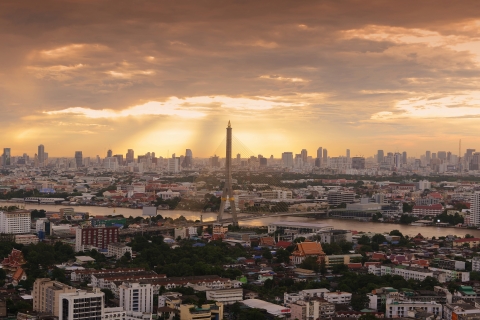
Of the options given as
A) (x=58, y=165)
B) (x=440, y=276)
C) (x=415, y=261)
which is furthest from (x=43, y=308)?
(x=58, y=165)

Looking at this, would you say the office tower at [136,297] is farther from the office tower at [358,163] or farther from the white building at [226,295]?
the office tower at [358,163]

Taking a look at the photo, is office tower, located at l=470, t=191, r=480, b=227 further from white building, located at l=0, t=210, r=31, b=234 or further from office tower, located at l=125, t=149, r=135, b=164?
office tower, located at l=125, t=149, r=135, b=164

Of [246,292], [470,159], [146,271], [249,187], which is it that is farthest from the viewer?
[470,159]

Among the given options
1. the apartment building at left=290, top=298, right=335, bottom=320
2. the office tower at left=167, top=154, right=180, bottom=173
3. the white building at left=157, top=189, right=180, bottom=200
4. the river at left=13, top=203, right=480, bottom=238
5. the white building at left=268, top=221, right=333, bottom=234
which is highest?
the office tower at left=167, top=154, right=180, bottom=173

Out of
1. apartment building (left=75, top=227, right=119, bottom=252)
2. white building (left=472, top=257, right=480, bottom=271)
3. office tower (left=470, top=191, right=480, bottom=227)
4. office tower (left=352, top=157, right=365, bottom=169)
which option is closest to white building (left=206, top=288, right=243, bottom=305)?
white building (left=472, top=257, right=480, bottom=271)

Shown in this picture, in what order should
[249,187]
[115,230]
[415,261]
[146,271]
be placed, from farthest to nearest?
[249,187], [115,230], [415,261], [146,271]

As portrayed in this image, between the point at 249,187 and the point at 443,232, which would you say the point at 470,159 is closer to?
the point at 249,187

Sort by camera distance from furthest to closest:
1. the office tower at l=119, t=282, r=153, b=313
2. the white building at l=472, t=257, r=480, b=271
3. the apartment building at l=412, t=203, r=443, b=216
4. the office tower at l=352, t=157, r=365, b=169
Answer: the office tower at l=352, t=157, r=365, b=169 → the apartment building at l=412, t=203, r=443, b=216 → the white building at l=472, t=257, r=480, b=271 → the office tower at l=119, t=282, r=153, b=313

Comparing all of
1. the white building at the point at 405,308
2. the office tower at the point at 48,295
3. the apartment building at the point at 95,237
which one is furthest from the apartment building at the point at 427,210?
the office tower at the point at 48,295
